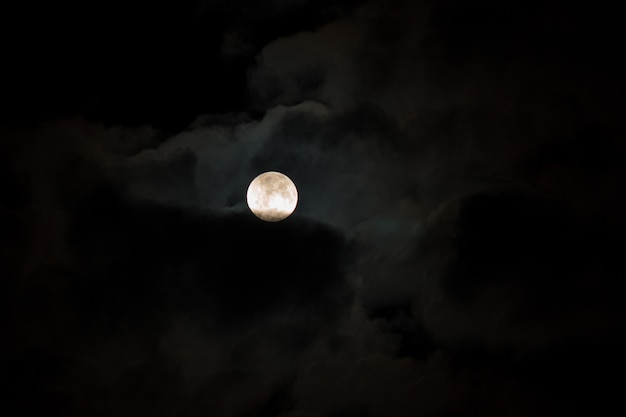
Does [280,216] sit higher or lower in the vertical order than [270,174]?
lower

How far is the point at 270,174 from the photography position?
39.2 feet

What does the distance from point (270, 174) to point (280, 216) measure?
114cm

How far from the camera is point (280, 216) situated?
11539 millimetres
